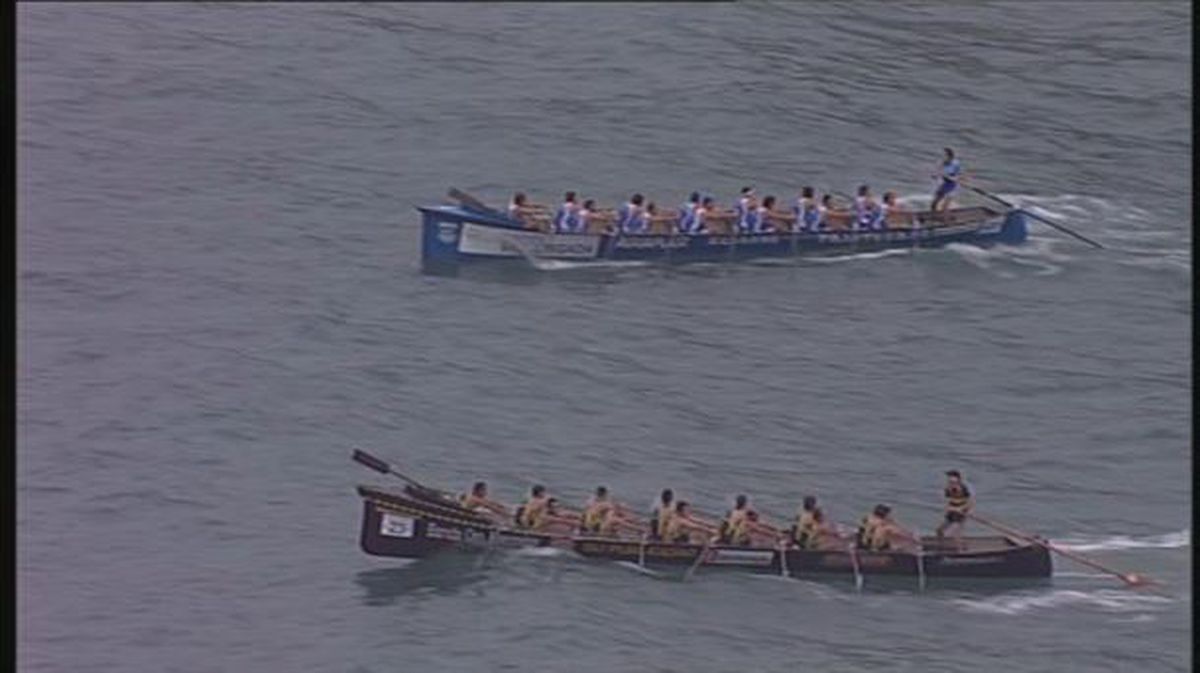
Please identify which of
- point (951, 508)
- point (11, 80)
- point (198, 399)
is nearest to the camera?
point (951, 508)

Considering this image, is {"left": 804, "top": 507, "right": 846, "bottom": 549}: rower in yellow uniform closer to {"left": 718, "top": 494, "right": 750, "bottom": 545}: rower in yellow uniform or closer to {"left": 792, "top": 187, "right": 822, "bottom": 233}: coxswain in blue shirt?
{"left": 718, "top": 494, "right": 750, "bottom": 545}: rower in yellow uniform

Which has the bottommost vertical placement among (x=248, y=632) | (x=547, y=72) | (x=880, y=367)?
(x=248, y=632)

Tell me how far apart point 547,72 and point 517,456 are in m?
19.6

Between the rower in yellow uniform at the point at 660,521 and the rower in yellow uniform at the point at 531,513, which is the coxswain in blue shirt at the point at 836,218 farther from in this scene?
the rower in yellow uniform at the point at 531,513

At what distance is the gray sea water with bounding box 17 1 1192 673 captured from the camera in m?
44.8

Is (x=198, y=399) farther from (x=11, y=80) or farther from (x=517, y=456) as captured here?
(x=11, y=80)

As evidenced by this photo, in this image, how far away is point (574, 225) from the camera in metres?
59.8

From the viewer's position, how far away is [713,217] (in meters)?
59.9

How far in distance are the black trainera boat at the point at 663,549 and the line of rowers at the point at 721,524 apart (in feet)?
0.47

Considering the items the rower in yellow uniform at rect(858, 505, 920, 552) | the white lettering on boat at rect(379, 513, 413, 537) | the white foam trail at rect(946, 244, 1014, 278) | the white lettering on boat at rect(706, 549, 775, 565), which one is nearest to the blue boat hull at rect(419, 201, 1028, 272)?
the white foam trail at rect(946, 244, 1014, 278)

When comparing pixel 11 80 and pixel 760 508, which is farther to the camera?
pixel 11 80

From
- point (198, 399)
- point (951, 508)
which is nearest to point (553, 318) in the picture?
point (198, 399)

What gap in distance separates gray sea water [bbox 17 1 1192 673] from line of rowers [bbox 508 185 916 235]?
760mm

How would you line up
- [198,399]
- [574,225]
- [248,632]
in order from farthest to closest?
[574,225], [198,399], [248,632]
